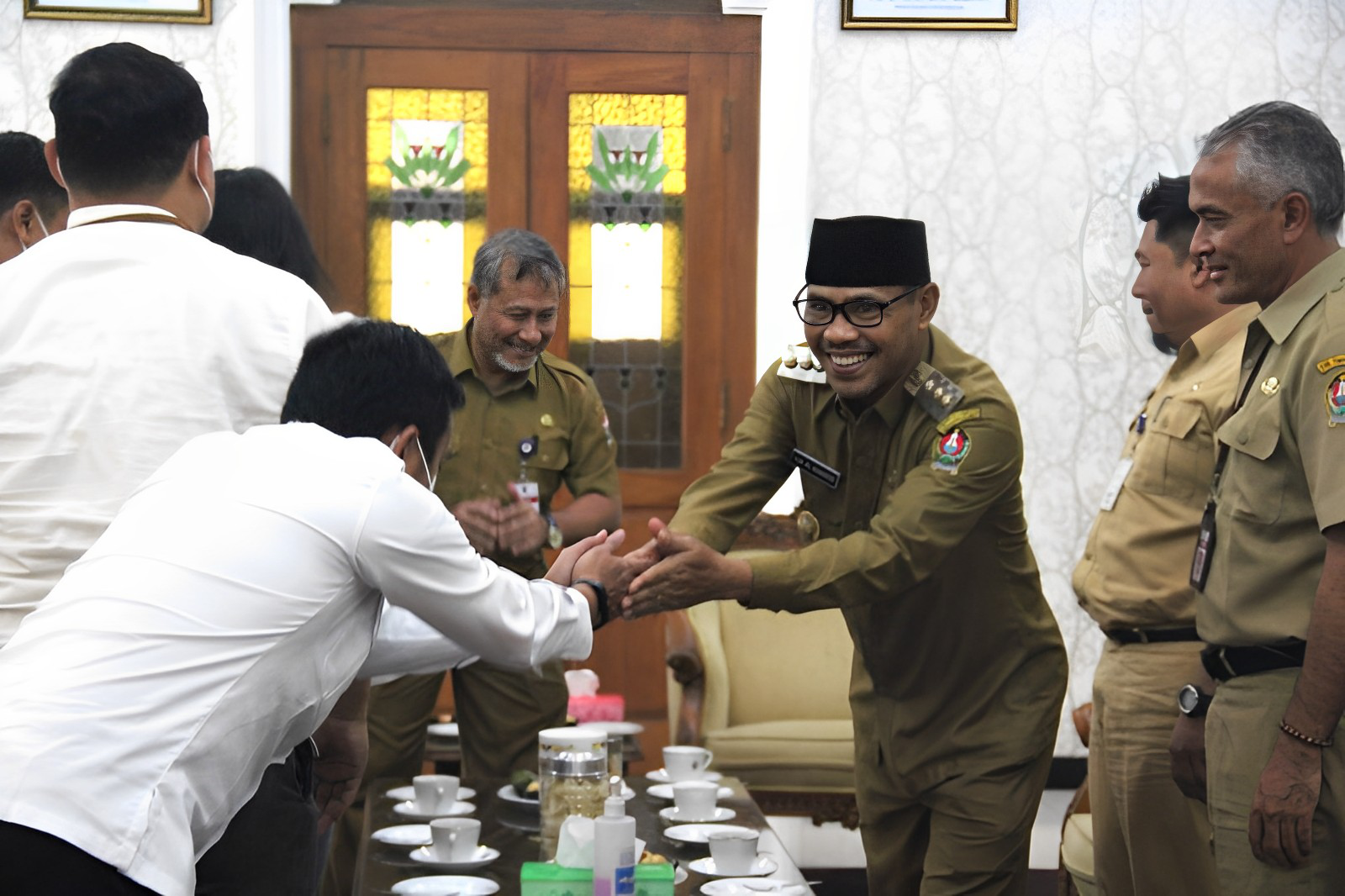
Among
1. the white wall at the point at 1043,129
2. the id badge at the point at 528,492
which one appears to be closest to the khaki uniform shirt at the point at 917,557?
the id badge at the point at 528,492

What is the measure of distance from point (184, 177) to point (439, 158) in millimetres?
3157

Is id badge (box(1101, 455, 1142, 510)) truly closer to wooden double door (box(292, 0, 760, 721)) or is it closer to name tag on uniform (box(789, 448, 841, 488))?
name tag on uniform (box(789, 448, 841, 488))

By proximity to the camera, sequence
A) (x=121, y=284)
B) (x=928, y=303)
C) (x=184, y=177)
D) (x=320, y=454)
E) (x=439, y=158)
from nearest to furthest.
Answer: (x=320, y=454) < (x=121, y=284) < (x=184, y=177) < (x=928, y=303) < (x=439, y=158)

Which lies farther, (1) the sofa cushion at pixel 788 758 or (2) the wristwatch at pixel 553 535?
(1) the sofa cushion at pixel 788 758

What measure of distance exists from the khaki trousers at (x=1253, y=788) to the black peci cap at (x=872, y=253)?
944 millimetres

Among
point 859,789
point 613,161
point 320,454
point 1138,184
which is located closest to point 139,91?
point 320,454

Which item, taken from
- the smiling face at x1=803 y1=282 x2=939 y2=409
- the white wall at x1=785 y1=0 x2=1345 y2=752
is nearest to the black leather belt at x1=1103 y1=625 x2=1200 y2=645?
the smiling face at x1=803 y1=282 x2=939 y2=409

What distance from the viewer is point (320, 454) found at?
1669mm

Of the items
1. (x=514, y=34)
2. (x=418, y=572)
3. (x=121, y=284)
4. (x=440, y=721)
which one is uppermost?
(x=514, y=34)

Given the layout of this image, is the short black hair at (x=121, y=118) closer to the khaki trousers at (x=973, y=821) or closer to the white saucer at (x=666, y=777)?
the white saucer at (x=666, y=777)

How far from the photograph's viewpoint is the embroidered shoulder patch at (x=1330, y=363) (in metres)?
2.01

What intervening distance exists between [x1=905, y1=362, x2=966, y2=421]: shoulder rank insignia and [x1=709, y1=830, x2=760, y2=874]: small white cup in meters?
0.88

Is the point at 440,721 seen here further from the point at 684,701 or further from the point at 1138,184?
the point at 1138,184

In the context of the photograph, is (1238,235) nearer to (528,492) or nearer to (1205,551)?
(1205,551)
